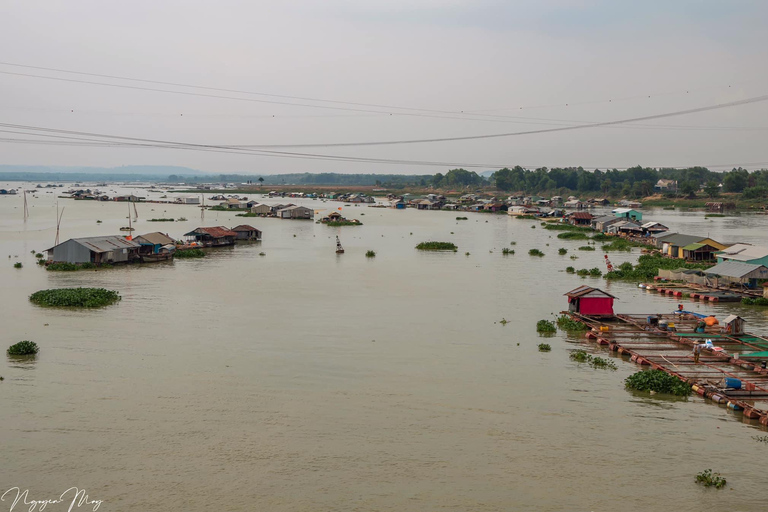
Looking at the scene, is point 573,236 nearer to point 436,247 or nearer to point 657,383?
point 436,247

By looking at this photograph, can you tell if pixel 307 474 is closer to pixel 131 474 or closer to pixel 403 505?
pixel 403 505

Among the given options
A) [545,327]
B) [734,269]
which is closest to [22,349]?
[545,327]

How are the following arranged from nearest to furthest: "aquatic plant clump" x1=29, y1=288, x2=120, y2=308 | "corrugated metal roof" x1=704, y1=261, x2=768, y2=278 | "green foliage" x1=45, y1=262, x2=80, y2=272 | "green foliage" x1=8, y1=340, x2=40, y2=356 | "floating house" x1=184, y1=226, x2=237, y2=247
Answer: "green foliage" x1=8, y1=340, x2=40, y2=356 < "aquatic plant clump" x1=29, y1=288, x2=120, y2=308 < "corrugated metal roof" x1=704, y1=261, x2=768, y2=278 < "green foliage" x1=45, y1=262, x2=80, y2=272 < "floating house" x1=184, y1=226, x2=237, y2=247

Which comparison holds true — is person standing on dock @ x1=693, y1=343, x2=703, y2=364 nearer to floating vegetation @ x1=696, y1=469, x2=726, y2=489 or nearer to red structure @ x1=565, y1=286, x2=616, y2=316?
red structure @ x1=565, y1=286, x2=616, y2=316

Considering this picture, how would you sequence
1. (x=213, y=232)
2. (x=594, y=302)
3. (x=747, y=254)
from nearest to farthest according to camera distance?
(x=594, y=302), (x=747, y=254), (x=213, y=232)

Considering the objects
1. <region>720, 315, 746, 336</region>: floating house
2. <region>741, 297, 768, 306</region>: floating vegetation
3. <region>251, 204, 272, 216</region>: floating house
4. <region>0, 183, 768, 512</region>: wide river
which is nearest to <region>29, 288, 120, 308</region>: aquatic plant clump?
Answer: <region>0, 183, 768, 512</region>: wide river

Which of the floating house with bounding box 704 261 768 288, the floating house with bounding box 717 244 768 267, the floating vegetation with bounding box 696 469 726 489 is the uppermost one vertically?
the floating house with bounding box 717 244 768 267

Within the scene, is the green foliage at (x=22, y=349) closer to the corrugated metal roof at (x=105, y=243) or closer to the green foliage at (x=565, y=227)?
the corrugated metal roof at (x=105, y=243)
